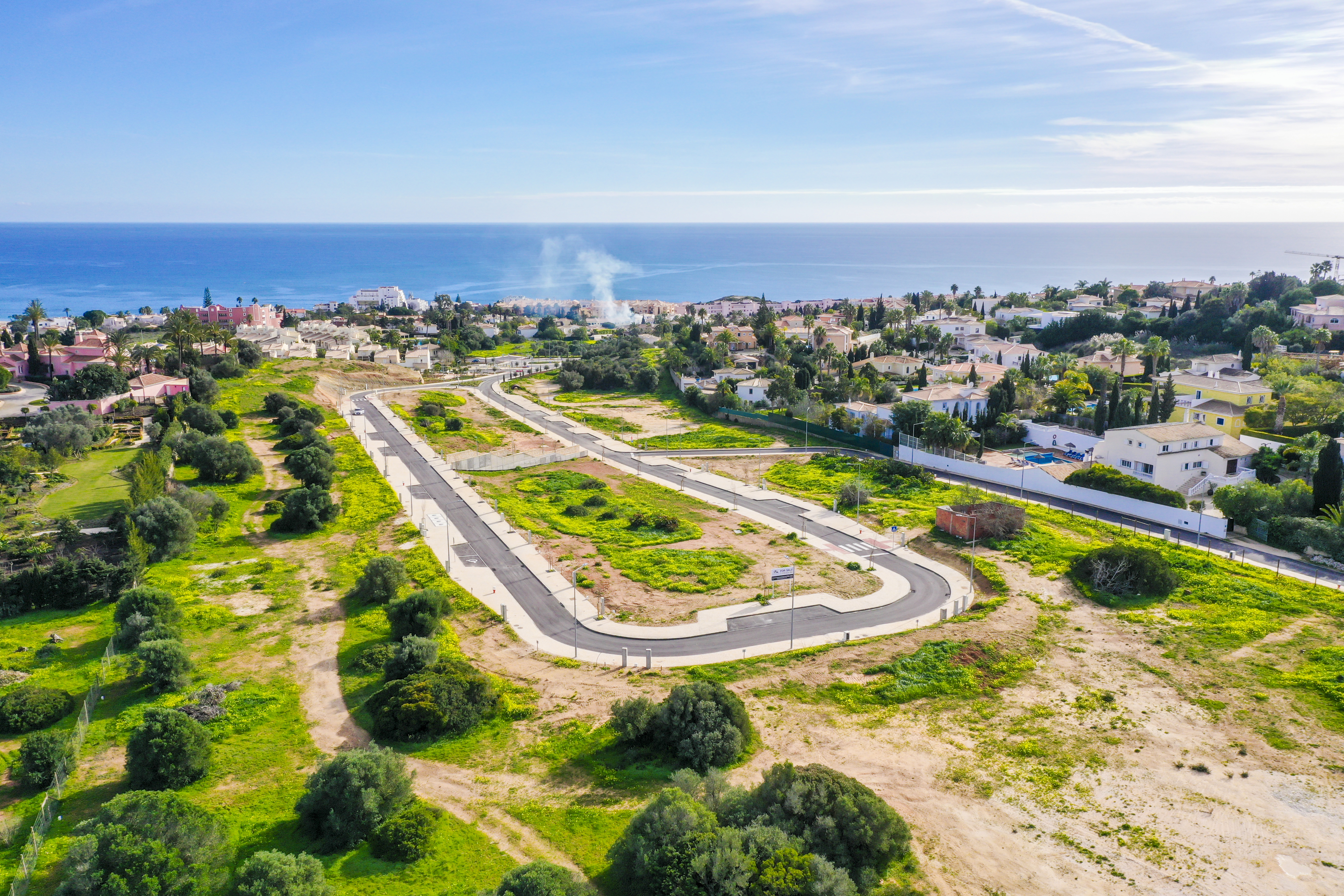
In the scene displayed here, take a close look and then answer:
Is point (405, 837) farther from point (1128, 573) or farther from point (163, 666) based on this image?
point (1128, 573)

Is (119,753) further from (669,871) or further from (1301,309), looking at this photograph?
(1301,309)

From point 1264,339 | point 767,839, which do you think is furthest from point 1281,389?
point 767,839

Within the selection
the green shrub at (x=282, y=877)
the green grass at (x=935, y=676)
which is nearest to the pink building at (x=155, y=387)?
the green shrub at (x=282, y=877)

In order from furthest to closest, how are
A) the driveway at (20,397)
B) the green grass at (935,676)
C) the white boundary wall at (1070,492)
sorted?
the driveway at (20,397) → the white boundary wall at (1070,492) → the green grass at (935,676)

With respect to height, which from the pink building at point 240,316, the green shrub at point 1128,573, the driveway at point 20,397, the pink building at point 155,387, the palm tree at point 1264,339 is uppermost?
the palm tree at point 1264,339

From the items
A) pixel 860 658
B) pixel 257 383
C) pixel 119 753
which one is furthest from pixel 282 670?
pixel 257 383

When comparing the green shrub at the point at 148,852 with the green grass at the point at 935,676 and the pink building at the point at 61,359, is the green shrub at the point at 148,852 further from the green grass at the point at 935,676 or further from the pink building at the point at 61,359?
the pink building at the point at 61,359
